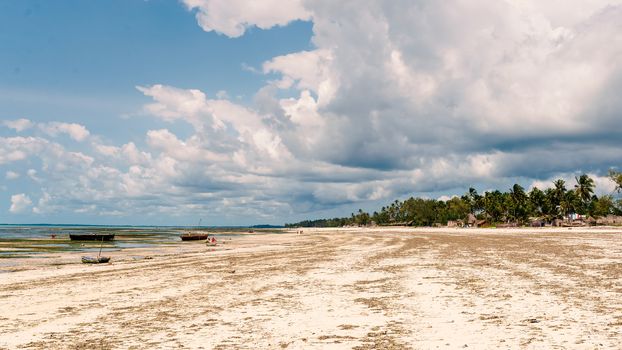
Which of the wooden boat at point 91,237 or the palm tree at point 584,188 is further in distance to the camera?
the palm tree at point 584,188

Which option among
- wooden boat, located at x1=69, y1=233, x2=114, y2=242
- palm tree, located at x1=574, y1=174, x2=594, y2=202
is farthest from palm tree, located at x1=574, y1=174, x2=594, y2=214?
wooden boat, located at x1=69, y1=233, x2=114, y2=242

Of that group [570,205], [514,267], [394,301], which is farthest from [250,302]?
[570,205]

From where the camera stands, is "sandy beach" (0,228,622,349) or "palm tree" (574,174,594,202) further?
"palm tree" (574,174,594,202)

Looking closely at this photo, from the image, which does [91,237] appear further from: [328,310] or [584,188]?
[584,188]

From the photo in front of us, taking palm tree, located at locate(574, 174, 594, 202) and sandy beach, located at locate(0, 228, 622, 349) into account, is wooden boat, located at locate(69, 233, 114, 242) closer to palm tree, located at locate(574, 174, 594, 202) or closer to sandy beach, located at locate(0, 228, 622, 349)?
sandy beach, located at locate(0, 228, 622, 349)

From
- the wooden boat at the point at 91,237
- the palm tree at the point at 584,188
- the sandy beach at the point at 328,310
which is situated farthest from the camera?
the palm tree at the point at 584,188

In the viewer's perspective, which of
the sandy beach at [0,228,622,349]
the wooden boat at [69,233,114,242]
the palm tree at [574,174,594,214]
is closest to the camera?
the sandy beach at [0,228,622,349]

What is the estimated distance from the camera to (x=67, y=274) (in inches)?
999

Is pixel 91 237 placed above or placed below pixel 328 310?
above

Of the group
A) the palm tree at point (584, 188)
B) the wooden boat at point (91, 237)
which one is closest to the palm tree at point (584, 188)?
the palm tree at point (584, 188)

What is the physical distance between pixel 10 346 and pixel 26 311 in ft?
15.9

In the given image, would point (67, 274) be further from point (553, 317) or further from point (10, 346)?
point (553, 317)

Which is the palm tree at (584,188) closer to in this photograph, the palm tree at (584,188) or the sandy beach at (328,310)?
the palm tree at (584,188)

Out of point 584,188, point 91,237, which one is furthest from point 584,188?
point 91,237
